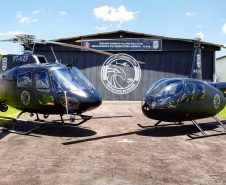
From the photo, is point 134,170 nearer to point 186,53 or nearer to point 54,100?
point 54,100

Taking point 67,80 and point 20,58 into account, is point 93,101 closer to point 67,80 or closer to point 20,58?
point 67,80

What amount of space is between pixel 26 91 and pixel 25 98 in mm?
243

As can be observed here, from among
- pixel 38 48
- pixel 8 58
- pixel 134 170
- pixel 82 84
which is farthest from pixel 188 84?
pixel 38 48

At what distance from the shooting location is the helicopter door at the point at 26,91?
311 inches

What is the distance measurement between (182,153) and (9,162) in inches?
154

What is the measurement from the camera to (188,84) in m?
7.58

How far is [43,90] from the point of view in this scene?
7.70 metres

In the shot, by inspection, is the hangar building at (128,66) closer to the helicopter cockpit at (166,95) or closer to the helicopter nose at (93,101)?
the helicopter nose at (93,101)

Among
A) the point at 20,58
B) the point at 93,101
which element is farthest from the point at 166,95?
the point at 20,58

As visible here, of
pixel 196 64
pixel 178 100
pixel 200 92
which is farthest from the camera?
pixel 196 64

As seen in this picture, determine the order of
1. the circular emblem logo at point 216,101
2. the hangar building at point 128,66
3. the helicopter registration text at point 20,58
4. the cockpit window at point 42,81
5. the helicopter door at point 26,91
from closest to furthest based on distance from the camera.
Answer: the cockpit window at point 42,81 < the helicopter door at point 26,91 < the circular emblem logo at point 216,101 < the helicopter registration text at point 20,58 < the hangar building at point 128,66

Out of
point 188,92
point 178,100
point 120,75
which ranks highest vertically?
point 120,75

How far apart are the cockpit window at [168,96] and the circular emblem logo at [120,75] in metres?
14.4

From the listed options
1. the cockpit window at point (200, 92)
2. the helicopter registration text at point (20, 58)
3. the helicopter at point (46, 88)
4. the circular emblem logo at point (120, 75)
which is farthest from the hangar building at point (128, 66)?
the cockpit window at point (200, 92)
